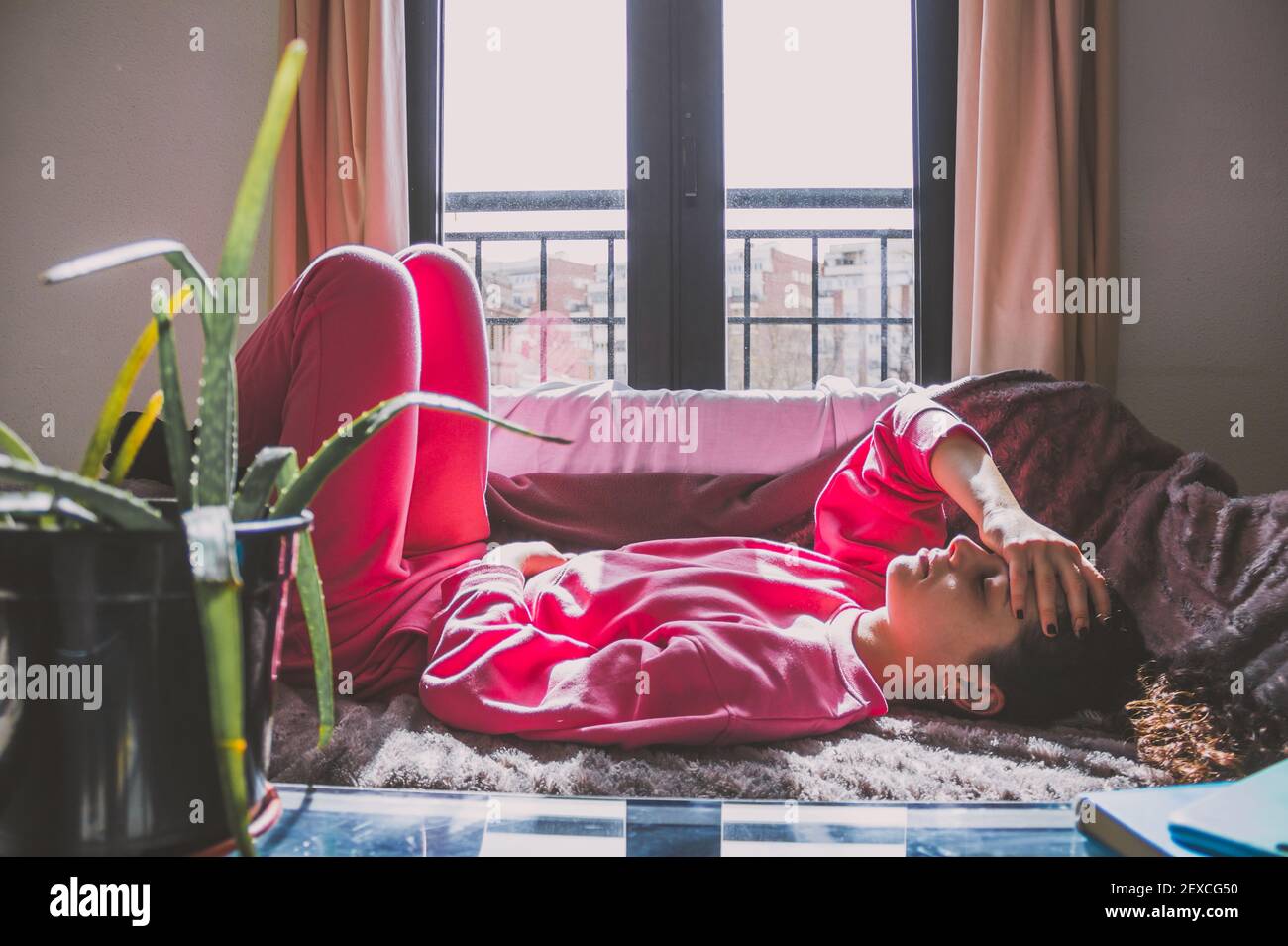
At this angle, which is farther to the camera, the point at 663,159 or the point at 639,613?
the point at 663,159

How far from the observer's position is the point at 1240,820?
1.42ft

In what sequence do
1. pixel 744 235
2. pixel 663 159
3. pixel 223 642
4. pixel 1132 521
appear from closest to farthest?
pixel 223 642 < pixel 1132 521 < pixel 663 159 < pixel 744 235

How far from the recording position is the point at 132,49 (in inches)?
114

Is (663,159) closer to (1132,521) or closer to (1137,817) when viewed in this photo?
(1132,521)

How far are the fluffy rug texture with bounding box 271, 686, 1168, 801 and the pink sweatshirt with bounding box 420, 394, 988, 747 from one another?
0.03 meters

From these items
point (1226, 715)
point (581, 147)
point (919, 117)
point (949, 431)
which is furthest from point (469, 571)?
point (919, 117)

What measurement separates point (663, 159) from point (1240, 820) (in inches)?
105

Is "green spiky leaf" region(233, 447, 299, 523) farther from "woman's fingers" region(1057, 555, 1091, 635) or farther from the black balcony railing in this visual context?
the black balcony railing

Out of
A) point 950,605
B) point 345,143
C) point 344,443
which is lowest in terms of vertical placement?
point 950,605

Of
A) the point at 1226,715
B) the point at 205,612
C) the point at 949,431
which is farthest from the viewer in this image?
the point at 949,431

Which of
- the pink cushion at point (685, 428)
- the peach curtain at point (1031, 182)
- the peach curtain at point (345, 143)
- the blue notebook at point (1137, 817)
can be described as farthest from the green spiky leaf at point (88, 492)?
the peach curtain at point (1031, 182)

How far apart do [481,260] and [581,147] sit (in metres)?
0.54

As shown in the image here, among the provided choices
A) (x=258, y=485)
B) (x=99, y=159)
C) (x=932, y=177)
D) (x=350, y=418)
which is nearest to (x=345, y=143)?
(x=99, y=159)
